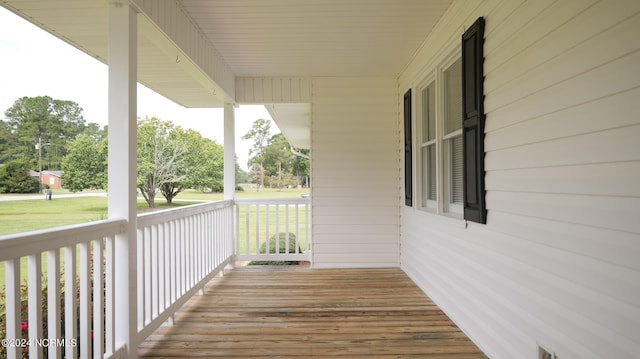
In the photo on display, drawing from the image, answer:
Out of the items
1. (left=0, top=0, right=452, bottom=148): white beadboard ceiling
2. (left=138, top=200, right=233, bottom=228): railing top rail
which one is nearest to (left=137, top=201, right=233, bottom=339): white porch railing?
(left=138, top=200, right=233, bottom=228): railing top rail

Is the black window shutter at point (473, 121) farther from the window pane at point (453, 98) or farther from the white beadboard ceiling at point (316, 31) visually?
the white beadboard ceiling at point (316, 31)

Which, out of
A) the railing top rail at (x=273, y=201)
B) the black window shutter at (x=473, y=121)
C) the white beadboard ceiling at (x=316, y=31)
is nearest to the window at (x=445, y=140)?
the black window shutter at (x=473, y=121)

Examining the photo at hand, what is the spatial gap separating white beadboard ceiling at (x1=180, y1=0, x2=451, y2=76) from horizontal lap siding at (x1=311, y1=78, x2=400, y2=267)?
1.61 ft

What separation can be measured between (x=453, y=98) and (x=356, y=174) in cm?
213

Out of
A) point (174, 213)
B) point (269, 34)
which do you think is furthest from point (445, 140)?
point (174, 213)

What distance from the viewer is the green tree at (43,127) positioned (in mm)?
1901

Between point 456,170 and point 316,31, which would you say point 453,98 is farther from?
point 316,31

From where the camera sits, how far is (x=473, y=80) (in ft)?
8.98

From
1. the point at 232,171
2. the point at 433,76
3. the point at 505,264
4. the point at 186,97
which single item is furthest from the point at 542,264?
the point at 186,97

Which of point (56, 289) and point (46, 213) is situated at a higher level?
point (46, 213)

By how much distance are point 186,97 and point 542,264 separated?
5251 millimetres

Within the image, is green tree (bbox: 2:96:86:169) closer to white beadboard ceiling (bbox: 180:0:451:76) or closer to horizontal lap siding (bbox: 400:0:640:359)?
white beadboard ceiling (bbox: 180:0:451:76)

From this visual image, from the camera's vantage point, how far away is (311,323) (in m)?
3.23

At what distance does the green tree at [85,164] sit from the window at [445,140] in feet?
9.42
